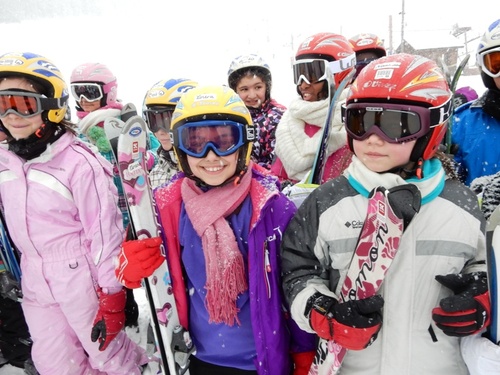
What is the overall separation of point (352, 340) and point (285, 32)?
59470 millimetres

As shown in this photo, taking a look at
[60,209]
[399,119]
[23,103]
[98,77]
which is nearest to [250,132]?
[399,119]

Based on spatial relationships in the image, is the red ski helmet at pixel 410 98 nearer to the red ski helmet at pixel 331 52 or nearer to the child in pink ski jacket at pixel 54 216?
the red ski helmet at pixel 331 52

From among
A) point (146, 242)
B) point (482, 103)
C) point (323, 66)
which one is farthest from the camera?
point (323, 66)

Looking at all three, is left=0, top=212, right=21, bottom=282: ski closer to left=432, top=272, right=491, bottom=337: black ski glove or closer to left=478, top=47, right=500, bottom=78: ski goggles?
left=432, top=272, right=491, bottom=337: black ski glove

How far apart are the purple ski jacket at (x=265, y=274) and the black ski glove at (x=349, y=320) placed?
13.5 inches

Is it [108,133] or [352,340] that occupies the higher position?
[108,133]

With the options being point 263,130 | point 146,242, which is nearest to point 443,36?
point 263,130

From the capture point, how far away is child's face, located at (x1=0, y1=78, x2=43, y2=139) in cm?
270

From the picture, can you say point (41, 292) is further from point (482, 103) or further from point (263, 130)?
point (482, 103)

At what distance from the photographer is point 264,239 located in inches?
82.7

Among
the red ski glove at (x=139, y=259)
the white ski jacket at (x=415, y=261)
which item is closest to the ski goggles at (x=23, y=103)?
the red ski glove at (x=139, y=259)

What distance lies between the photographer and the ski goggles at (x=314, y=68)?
332 cm

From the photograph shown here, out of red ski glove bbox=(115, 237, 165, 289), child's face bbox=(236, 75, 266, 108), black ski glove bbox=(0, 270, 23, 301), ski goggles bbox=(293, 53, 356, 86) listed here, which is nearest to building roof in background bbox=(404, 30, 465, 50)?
child's face bbox=(236, 75, 266, 108)

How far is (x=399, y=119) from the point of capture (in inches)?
73.2
